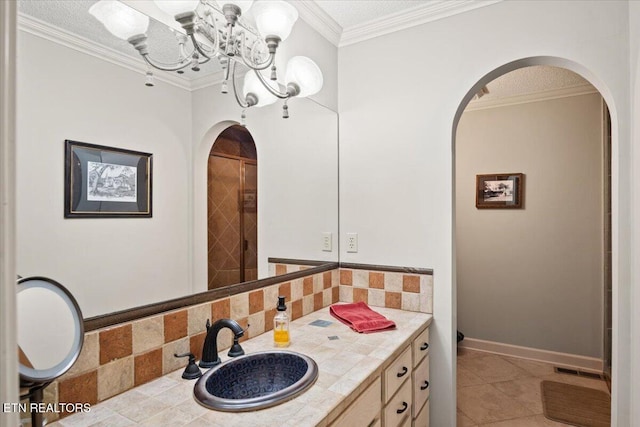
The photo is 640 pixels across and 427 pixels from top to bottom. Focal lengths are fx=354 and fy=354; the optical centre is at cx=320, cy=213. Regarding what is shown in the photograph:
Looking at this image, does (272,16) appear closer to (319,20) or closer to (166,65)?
(166,65)

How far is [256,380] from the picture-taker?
1301 mm

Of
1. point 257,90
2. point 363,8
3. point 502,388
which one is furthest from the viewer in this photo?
point 502,388

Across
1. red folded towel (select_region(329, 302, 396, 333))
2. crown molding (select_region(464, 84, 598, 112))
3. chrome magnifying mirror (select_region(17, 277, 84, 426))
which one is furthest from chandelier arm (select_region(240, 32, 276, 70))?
crown molding (select_region(464, 84, 598, 112))

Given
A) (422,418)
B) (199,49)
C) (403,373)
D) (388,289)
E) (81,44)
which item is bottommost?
(422,418)

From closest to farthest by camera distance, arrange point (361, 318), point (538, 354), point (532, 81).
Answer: point (361, 318)
point (532, 81)
point (538, 354)

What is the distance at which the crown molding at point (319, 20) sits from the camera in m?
1.89

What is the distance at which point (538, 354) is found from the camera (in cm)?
338

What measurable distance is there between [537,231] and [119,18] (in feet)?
11.9

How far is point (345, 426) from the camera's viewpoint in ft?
3.62

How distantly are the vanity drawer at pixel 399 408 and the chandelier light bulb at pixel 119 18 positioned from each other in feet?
5.37

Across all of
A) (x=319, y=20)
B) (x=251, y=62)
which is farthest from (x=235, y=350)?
(x=319, y=20)

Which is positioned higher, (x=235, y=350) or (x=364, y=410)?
(x=235, y=350)

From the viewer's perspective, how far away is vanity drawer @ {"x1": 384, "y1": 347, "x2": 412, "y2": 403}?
141 cm

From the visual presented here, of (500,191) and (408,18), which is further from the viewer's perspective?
(500,191)
